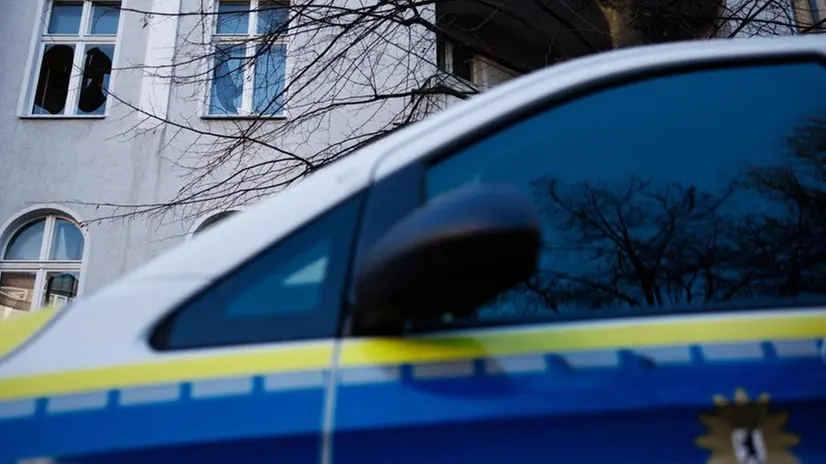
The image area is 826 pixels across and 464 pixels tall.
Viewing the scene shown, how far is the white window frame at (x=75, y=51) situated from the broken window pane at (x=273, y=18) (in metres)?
2.58

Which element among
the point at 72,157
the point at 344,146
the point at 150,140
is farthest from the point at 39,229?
the point at 344,146

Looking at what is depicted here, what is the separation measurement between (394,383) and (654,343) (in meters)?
0.44

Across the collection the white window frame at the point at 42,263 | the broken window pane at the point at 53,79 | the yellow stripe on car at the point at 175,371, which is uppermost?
the broken window pane at the point at 53,79

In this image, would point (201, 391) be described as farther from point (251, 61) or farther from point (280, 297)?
point (251, 61)

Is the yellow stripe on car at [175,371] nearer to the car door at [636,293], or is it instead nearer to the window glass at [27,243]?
the car door at [636,293]

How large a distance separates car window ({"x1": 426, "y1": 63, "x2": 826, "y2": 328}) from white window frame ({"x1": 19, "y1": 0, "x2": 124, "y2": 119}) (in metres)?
8.83

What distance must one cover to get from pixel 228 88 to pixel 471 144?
24.3 feet

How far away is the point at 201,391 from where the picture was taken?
3.44 feet

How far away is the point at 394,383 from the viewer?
105cm

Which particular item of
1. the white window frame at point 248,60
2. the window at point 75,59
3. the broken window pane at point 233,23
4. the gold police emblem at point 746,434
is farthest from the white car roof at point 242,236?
the window at point 75,59

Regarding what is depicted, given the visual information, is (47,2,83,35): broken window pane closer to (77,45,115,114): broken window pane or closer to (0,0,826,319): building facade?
(0,0,826,319): building facade

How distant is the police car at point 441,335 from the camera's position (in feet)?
3.36

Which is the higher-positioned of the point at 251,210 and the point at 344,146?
the point at 344,146

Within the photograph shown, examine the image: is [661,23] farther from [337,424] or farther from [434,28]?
[337,424]
